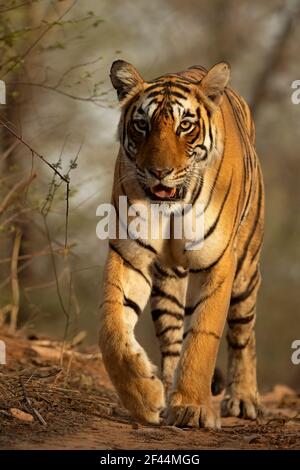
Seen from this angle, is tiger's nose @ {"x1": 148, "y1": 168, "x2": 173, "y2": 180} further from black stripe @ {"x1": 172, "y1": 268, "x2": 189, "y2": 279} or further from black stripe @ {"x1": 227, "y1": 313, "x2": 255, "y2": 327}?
black stripe @ {"x1": 227, "y1": 313, "x2": 255, "y2": 327}

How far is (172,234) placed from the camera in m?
6.21

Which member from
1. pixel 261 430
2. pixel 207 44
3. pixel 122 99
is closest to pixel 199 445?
pixel 261 430

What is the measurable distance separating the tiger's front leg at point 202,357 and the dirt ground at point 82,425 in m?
0.12

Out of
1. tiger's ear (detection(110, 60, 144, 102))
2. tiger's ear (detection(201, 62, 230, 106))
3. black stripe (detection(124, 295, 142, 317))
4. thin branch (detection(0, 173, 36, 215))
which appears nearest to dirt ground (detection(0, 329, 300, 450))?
black stripe (detection(124, 295, 142, 317))

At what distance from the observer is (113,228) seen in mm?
6285

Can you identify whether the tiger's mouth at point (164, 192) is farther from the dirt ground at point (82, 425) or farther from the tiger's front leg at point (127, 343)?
the dirt ground at point (82, 425)

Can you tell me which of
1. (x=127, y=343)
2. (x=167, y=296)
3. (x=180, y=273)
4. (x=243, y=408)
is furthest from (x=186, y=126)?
(x=243, y=408)

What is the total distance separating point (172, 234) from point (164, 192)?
0.33m

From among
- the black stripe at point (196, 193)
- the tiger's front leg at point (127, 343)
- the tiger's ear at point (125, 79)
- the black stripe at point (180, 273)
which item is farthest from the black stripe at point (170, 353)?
the tiger's ear at point (125, 79)

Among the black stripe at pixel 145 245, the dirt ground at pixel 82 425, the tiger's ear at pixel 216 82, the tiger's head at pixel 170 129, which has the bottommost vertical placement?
the dirt ground at pixel 82 425

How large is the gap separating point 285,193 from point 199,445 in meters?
16.8

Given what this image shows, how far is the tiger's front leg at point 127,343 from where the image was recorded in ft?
18.7

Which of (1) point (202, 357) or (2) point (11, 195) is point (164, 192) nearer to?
(1) point (202, 357)
